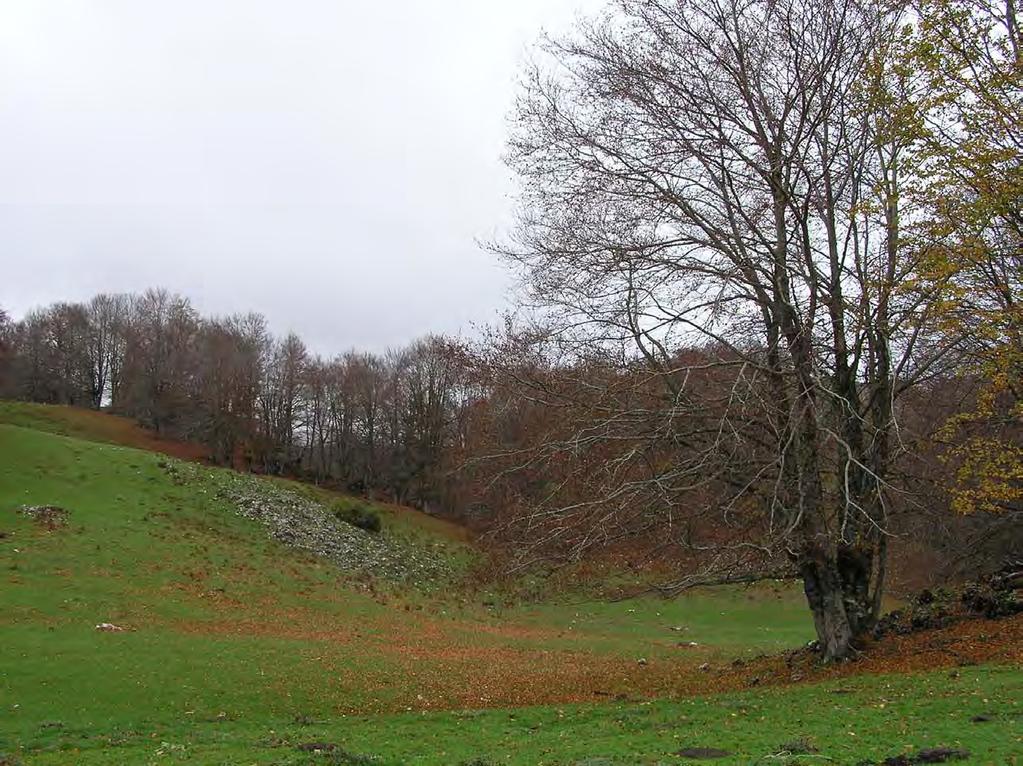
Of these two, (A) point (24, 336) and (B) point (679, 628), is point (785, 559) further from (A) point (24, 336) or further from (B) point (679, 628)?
(A) point (24, 336)

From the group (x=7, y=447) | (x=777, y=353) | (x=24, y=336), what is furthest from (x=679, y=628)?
(x=24, y=336)

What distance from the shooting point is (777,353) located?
531 inches

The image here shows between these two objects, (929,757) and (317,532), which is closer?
(929,757)

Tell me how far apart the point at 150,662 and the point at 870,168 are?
60.1ft

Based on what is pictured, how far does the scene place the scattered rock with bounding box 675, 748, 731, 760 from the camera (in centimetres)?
812

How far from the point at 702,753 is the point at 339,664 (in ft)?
38.3

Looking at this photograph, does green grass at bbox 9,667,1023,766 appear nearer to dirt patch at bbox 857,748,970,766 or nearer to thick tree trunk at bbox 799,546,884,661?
dirt patch at bbox 857,748,970,766

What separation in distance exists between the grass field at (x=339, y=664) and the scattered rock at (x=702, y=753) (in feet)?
0.32

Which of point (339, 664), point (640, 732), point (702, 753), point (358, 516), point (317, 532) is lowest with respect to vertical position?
point (339, 664)

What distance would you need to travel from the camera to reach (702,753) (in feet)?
27.3

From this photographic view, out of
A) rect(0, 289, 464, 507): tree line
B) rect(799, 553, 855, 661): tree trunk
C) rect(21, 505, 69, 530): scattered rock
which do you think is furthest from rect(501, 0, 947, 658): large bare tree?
rect(0, 289, 464, 507): tree line

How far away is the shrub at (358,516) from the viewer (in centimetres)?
4138

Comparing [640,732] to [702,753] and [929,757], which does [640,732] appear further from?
[929,757]

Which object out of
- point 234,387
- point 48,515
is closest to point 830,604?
point 48,515
